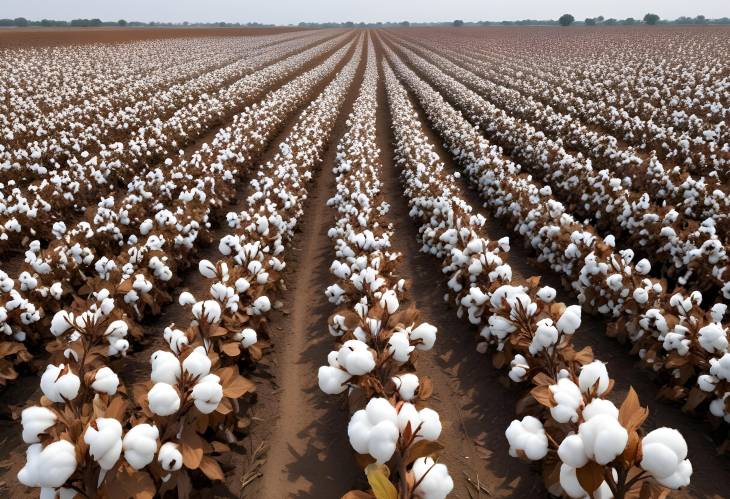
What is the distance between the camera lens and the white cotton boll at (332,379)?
131 inches

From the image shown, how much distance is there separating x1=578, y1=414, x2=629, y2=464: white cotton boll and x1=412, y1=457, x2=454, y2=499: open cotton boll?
764 millimetres

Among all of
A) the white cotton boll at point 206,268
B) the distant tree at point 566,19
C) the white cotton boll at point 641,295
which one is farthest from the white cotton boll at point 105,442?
the distant tree at point 566,19

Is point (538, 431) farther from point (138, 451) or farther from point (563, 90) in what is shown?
point (563, 90)

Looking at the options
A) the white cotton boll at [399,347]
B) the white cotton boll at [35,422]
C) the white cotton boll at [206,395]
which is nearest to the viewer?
the white cotton boll at [35,422]

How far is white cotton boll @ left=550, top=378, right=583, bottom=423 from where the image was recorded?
259 cm

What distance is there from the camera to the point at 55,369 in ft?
9.91

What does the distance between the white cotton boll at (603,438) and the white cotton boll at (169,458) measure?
2.41 m

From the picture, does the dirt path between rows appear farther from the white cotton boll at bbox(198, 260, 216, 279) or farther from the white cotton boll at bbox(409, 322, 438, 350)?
the white cotton boll at bbox(198, 260, 216, 279)

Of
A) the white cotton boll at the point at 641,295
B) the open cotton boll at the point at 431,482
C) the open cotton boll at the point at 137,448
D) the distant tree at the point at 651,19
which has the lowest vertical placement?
the white cotton boll at the point at 641,295

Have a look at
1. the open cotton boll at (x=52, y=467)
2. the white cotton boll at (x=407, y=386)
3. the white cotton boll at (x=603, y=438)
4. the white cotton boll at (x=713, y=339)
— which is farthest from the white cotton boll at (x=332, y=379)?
the white cotton boll at (x=713, y=339)

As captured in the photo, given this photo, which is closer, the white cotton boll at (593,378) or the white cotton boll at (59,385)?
the white cotton boll at (593,378)

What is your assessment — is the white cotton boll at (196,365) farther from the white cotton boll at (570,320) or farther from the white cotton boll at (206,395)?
the white cotton boll at (570,320)

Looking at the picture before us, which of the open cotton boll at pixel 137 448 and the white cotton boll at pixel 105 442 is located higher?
the white cotton boll at pixel 105 442

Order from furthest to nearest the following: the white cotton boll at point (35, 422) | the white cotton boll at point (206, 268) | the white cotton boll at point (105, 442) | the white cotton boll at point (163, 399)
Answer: the white cotton boll at point (206, 268)
the white cotton boll at point (163, 399)
the white cotton boll at point (35, 422)
the white cotton boll at point (105, 442)
